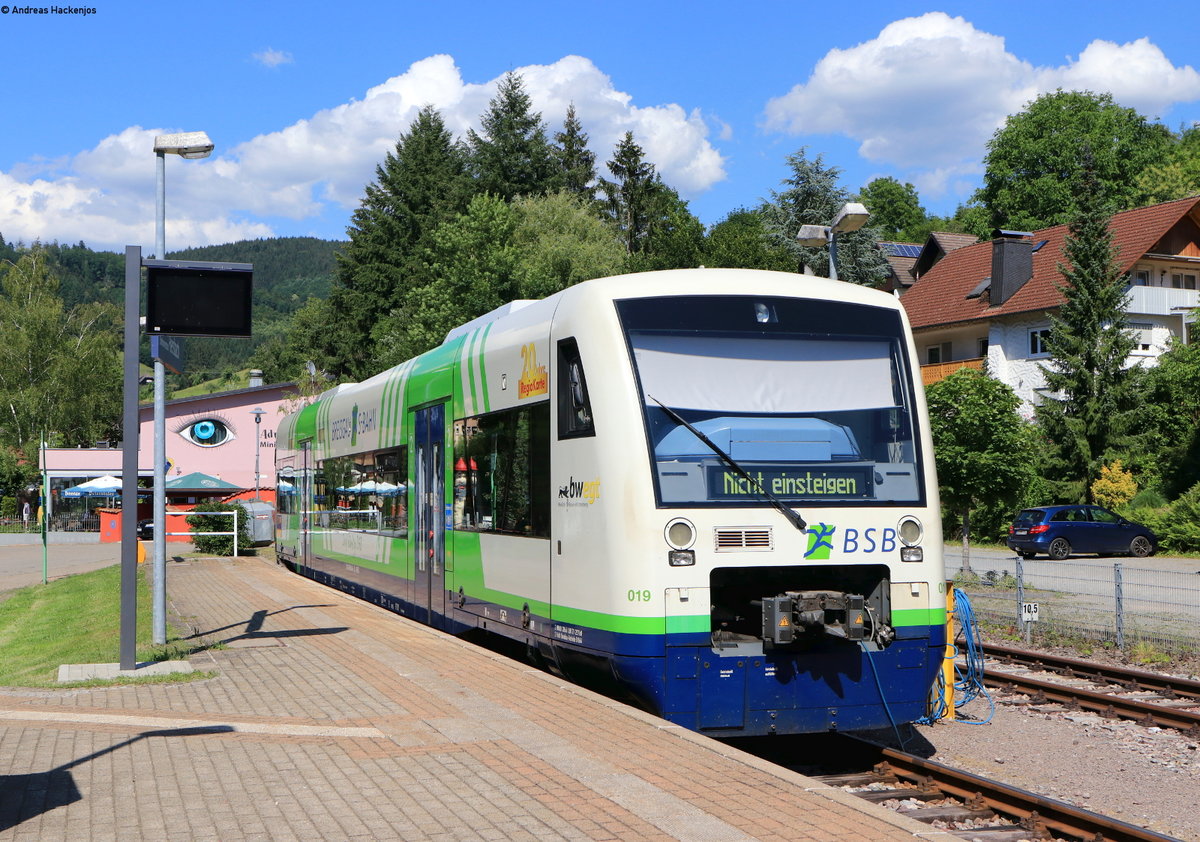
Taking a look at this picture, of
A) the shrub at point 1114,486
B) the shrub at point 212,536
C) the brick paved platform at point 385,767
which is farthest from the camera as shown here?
the shrub at point 1114,486

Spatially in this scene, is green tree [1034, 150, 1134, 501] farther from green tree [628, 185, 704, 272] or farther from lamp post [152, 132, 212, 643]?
lamp post [152, 132, 212, 643]

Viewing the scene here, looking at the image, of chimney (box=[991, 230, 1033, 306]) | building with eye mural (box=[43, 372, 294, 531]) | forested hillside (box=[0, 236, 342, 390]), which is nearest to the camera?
chimney (box=[991, 230, 1033, 306])

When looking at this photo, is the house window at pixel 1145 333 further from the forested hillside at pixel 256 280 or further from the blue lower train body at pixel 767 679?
the forested hillside at pixel 256 280

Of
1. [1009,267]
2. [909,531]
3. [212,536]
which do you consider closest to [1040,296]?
[1009,267]

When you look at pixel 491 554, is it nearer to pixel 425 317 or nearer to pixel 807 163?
pixel 425 317

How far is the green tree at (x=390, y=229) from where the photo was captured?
2778 inches

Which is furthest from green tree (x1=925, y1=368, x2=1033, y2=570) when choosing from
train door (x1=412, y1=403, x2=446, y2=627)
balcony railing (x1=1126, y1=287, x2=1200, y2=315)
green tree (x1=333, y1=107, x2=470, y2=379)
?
green tree (x1=333, y1=107, x2=470, y2=379)

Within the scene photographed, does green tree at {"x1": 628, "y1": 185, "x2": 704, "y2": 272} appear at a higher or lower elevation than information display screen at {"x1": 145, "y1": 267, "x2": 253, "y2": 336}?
higher

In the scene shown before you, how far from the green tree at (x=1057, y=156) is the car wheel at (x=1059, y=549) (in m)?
37.1

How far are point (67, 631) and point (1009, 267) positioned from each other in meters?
39.3

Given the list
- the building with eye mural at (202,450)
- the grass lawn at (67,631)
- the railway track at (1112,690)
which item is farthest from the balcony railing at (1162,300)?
the building with eye mural at (202,450)

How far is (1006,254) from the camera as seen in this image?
4862 cm

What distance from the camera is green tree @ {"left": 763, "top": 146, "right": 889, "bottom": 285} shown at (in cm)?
5641

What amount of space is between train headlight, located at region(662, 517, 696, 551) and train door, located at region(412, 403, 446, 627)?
5.55m
